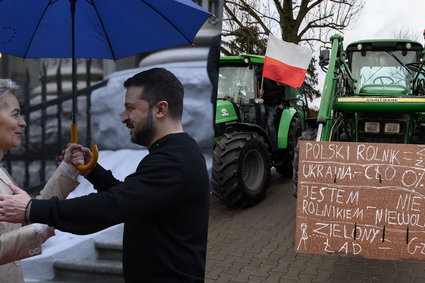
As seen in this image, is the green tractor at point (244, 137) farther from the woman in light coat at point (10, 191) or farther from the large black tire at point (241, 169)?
the woman in light coat at point (10, 191)

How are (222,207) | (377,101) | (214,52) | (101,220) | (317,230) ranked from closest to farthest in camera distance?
(101,220)
(214,52)
(317,230)
(377,101)
(222,207)

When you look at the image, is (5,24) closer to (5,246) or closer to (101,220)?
(5,246)

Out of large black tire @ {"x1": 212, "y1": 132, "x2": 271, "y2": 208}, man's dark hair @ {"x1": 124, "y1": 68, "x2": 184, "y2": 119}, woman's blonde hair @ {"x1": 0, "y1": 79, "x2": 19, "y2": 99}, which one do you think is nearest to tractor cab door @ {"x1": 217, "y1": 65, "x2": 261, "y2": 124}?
large black tire @ {"x1": 212, "y1": 132, "x2": 271, "y2": 208}

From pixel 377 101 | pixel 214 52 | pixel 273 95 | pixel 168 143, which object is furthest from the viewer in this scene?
pixel 273 95

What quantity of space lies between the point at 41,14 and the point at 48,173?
90cm

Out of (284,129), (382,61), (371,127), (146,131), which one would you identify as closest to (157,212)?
(146,131)

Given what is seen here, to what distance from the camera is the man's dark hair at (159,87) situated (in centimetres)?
173

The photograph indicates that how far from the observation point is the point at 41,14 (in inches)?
97.8

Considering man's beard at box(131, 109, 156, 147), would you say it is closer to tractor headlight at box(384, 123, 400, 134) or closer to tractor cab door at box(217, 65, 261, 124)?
tractor headlight at box(384, 123, 400, 134)

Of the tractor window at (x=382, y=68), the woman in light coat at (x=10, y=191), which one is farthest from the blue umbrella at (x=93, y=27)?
the tractor window at (x=382, y=68)

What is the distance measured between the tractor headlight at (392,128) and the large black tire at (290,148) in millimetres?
2398

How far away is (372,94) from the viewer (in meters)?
6.32

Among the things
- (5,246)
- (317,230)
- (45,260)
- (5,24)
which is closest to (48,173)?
(45,260)

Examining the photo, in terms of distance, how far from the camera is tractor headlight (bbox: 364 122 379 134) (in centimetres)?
585
